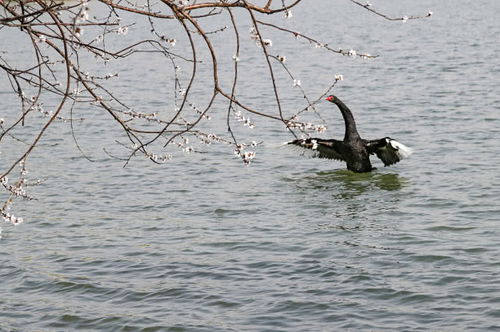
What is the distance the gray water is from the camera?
27.9ft

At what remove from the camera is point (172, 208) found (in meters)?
12.9

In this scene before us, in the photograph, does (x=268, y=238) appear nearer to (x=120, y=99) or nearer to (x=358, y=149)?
(x=358, y=149)

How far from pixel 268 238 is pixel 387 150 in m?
4.20

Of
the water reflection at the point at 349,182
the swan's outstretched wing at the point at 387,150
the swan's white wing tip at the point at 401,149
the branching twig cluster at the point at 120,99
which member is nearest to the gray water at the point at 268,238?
the water reflection at the point at 349,182

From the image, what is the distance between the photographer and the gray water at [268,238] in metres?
8.52

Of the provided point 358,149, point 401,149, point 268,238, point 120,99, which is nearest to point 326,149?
point 358,149

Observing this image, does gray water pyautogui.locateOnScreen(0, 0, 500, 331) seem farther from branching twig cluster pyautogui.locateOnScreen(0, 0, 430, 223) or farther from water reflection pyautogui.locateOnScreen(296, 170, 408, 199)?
branching twig cluster pyautogui.locateOnScreen(0, 0, 430, 223)

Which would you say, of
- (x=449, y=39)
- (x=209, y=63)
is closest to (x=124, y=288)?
(x=209, y=63)

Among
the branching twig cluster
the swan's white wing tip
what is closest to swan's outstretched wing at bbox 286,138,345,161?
the branching twig cluster

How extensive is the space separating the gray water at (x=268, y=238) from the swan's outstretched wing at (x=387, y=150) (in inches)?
10.0

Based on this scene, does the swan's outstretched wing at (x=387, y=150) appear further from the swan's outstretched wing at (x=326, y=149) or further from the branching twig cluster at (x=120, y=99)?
the branching twig cluster at (x=120, y=99)

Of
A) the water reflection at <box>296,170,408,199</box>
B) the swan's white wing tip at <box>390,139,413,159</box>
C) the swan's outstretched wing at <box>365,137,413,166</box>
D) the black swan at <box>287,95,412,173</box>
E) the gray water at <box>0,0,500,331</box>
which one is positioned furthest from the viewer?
the black swan at <box>287,95,412,173</box>

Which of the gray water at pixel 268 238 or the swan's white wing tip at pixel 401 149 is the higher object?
the swan's white wing tip at pixel 401 149

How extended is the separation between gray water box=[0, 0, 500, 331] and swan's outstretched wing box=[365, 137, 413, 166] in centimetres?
25
